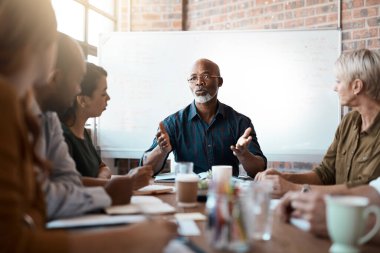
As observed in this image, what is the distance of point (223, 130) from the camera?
2648 mm

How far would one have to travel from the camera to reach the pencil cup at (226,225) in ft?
2.63

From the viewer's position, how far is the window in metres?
3.62

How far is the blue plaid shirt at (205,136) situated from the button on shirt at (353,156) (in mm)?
624

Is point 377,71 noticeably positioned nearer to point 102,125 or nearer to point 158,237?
point 158,237

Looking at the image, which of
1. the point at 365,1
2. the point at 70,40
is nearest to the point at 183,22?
the point at 365,1

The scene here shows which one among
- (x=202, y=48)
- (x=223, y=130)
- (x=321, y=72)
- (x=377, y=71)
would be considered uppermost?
(x=202, y=48)

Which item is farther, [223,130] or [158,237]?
[223,130]

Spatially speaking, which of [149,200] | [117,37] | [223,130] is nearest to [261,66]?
[223,130]

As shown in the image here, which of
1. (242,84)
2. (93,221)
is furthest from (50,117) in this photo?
(242,84)

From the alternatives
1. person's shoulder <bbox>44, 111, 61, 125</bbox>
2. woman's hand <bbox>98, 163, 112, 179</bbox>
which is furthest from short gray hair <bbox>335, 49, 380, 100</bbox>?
person's shoulder <bbox>44, 111, 61, 125</bbox>

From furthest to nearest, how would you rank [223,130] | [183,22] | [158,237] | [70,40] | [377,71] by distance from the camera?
[183,22], [223,130], [377,71], [70,40], [158,237]

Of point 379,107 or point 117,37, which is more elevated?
point 117,37

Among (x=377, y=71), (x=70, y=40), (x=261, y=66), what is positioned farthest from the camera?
(x=261, y=66)

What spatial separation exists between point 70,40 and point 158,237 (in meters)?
0.84
